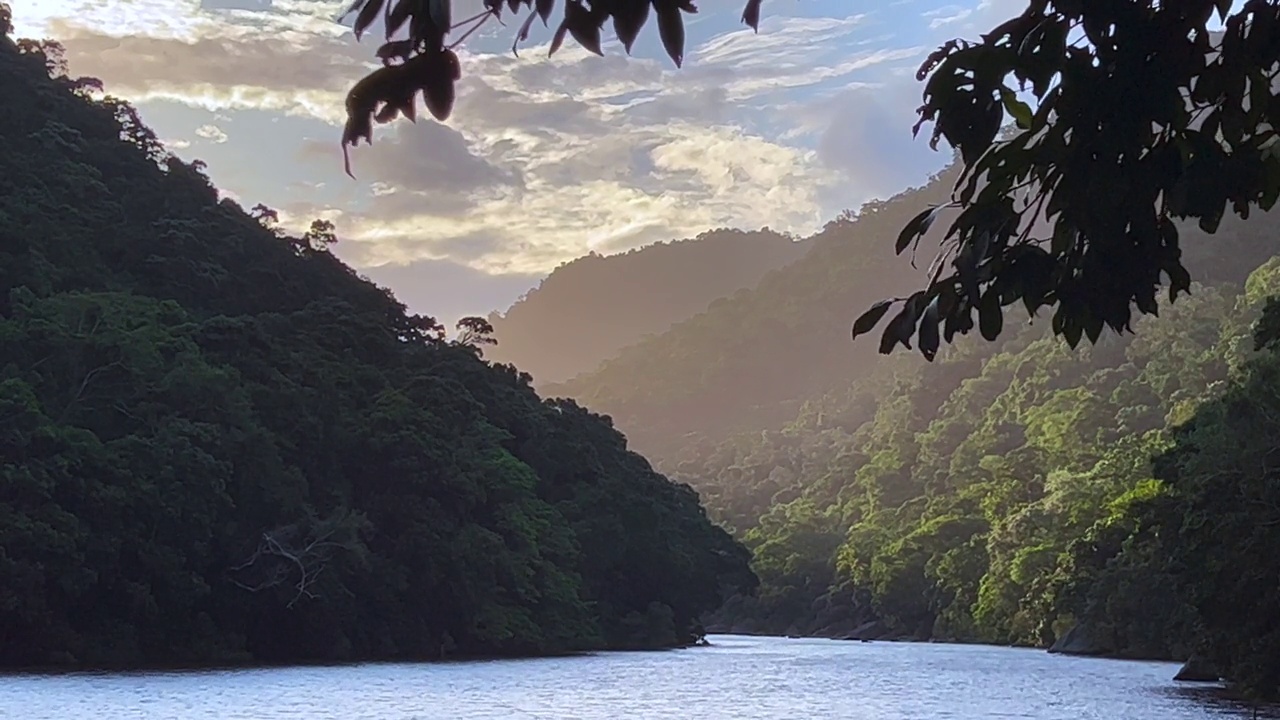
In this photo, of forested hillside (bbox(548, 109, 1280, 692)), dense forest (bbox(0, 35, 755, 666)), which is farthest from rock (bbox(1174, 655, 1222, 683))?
dense forest (bbox(0, 35, 755, 666))

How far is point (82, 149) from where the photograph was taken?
50406 mm

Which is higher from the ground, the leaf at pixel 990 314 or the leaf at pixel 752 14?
the leaf at pixel 752 14

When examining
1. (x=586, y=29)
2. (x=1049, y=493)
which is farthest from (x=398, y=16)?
(x=1049, y=493)

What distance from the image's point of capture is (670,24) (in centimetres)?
289

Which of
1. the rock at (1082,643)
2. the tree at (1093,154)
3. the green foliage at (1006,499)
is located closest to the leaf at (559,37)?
the tree at (1093,154)

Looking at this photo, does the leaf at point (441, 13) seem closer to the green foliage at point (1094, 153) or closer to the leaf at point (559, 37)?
the leaf at point (559, 37)

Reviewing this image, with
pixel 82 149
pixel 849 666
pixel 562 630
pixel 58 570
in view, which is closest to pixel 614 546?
pixel 562 630

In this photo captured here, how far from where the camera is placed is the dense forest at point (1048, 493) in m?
30.3

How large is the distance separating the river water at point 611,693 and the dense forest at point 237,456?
2.92 meters

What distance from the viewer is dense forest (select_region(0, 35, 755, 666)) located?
123ft

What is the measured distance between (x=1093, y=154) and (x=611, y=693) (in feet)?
103

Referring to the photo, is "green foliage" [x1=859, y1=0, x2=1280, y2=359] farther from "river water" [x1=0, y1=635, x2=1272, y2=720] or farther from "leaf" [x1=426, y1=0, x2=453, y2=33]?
"river water" [x1=0, y1=635, x2=1272, y2=720]

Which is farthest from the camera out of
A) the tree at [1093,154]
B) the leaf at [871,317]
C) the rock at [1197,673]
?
the rock at [1197,673]

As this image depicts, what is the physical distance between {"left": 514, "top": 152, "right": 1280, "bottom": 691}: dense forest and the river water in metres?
2.74
